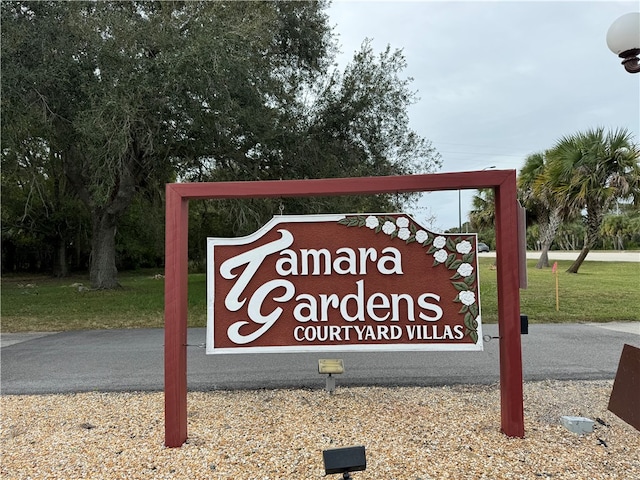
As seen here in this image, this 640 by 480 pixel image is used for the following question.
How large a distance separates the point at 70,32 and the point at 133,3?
6.40ft

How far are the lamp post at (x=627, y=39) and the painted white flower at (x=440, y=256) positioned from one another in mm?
2743

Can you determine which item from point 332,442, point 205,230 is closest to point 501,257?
point 332,442

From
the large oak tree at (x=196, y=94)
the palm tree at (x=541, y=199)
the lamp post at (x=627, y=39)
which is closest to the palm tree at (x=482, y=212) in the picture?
the palm tree at (x=541, y=199)

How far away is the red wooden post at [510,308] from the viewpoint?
3254 mm

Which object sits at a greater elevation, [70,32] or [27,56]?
[70,32]

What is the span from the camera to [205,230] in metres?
19.3

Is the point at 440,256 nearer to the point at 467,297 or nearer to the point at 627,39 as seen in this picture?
the point at 467,297

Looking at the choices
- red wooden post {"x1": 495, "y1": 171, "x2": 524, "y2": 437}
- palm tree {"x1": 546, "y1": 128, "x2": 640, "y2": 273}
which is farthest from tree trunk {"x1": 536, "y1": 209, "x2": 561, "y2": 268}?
red wooden post {"x1": 495, "y1": 171, "x2": 524, "y2": 437}

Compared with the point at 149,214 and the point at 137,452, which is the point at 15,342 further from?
the point at 149,214

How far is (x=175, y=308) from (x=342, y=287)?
4.25 feet

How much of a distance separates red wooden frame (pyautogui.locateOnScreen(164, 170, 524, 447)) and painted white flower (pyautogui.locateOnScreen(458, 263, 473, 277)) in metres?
0.21

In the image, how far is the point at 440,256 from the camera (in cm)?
341

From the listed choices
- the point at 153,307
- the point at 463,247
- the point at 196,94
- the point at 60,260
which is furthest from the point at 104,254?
the point at 463,247

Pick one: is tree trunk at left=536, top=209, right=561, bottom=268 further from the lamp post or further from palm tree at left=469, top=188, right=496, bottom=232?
the lamp post
